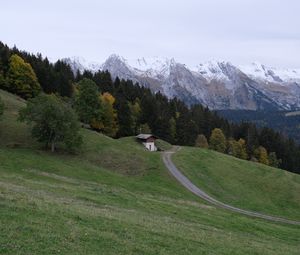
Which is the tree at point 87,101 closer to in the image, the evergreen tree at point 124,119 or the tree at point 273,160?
the evergreen tree at point 124,119

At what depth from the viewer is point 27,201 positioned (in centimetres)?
2814

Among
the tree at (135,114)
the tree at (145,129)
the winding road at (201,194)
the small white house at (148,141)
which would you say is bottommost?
the winding road at (201,194)

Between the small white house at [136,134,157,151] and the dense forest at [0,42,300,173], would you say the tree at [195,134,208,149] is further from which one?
the small white house at [136,134,157,151]

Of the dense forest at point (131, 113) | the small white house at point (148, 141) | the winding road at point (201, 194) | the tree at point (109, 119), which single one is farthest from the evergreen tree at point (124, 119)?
the winding road at point (201, 194)

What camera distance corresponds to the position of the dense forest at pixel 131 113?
120 metres

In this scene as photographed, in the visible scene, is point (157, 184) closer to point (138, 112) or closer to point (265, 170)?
point (265, 170)

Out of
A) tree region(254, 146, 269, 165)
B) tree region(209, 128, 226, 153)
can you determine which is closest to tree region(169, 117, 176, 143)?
tree region(209, 128, 226, 153)

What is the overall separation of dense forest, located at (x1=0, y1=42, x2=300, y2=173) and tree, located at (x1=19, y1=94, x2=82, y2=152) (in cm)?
2214

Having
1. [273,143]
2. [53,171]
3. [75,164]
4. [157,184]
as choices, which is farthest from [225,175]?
[273,143]

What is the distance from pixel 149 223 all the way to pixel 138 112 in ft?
375

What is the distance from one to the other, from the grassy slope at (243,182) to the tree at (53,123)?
2223 cm

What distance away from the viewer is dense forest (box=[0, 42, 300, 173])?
393 ft

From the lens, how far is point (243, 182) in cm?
8444

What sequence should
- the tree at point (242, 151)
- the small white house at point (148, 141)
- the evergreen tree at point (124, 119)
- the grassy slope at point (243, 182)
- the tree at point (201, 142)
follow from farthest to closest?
the tree at point (242, 151) < the tree at point (201, 142) < the evergreen tree at point (124, 119) < the small white house at point (148, 141) < the grassy slope at point (243, 182)
